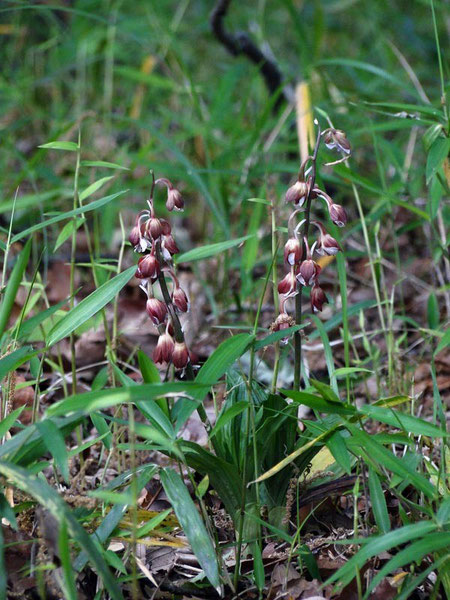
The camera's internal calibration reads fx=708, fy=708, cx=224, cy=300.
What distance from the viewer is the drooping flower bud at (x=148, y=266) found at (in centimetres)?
165

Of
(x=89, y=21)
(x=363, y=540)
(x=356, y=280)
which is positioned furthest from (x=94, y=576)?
(x=89, y=21)

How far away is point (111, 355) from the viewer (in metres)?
2.06

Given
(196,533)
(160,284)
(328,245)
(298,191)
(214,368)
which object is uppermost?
(298,191)

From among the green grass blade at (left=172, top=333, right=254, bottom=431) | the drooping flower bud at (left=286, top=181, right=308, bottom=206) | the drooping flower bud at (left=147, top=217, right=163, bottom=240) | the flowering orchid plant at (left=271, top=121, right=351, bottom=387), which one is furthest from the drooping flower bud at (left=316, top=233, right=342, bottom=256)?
the drooping flower bud at (left=147, top=217, right=163, bottom=240)

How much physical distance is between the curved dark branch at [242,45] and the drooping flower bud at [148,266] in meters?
2.32

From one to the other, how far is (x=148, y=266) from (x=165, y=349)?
0.20 metres

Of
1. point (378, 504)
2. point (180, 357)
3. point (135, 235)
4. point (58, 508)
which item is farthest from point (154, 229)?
point (378, 504)

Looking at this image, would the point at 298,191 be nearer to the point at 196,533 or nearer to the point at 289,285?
the point at 289,285

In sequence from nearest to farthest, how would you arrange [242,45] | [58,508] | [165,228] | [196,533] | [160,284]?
[58,508] < [196,533] < [160,284] < [165,228] < [242,45]

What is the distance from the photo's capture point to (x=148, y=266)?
1.65m

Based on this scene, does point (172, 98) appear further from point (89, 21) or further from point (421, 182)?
point (421, 182)

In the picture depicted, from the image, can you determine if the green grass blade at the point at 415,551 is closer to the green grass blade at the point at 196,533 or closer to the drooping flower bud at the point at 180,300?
the green grass blade at the point at 196,533

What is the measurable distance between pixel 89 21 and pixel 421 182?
126 inches

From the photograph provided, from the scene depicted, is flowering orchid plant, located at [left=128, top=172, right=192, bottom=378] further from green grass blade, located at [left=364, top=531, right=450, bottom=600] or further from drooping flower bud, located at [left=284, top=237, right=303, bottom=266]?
green grass blade, located at [left=364, top=531, right=450, bottom=600]
